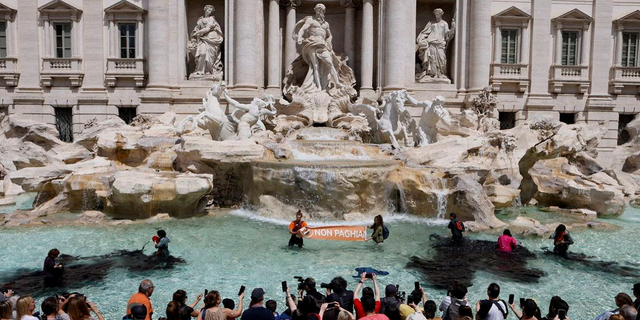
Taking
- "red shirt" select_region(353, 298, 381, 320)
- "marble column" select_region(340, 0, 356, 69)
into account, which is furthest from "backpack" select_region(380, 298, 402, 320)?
"marble column" select_region(340, 0, 356, 69)

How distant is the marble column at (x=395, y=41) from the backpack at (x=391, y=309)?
14.5 m

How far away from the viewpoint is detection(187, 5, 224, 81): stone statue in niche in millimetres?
18609

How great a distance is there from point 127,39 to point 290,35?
664 centimetres

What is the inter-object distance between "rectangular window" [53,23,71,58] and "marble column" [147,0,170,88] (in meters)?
3.49

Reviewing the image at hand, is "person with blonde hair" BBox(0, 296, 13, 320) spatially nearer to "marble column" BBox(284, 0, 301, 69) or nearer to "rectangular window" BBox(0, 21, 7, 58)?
"marble column" BBox(284, 0, 301, 69)

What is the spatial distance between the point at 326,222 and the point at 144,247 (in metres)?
4.25

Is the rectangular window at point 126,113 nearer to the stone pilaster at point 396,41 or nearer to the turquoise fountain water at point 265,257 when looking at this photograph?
the turquoise fountain water at point 265,257

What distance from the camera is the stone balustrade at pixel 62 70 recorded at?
60.9 feet

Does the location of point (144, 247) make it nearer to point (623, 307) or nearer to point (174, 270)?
point (174, 270)

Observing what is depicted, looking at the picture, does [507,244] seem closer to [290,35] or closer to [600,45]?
[290,35]

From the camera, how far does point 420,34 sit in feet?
63.5

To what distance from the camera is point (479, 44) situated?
61.2ft

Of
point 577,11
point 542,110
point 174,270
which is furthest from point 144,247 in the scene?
point 577,11

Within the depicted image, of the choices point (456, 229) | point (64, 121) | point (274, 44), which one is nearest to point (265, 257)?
point (456, 229)
